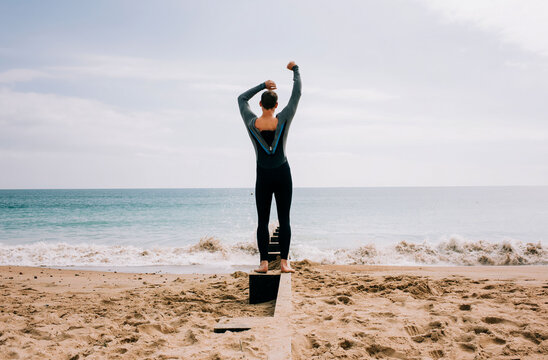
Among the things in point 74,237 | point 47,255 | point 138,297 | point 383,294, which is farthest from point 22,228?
point 383,294

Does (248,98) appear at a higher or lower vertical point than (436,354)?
higher

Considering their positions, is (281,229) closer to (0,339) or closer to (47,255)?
(0,339)

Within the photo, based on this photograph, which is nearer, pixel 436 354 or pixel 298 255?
pixel 436 354

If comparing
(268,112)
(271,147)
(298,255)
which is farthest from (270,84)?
(298,255)

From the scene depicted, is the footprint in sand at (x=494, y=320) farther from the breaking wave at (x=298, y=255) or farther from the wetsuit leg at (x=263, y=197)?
the breaking wave at (x=298, y=255)

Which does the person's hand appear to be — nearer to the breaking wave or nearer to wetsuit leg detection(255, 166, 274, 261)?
wetsuit leg detection(255, 166, 274, 261)

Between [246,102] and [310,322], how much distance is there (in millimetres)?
2617

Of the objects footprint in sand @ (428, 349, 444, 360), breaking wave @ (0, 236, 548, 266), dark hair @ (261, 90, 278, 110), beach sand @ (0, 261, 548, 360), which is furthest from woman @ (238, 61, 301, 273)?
breaking wave @ (0, 236, 548, 266)

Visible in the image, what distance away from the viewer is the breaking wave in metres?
11.2

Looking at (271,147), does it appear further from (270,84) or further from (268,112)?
(270,84)

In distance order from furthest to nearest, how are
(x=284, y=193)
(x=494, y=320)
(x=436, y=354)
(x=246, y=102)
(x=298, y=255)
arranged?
(x=298, y=255) < (x=246, y=102) < (x=284, y=193) < (x=494, y=320) < (x=436, y=354)

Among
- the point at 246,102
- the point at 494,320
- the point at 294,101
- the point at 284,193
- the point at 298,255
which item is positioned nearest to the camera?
the point at 494,320

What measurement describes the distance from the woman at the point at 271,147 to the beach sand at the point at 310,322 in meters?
1.19

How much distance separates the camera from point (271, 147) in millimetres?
3957
